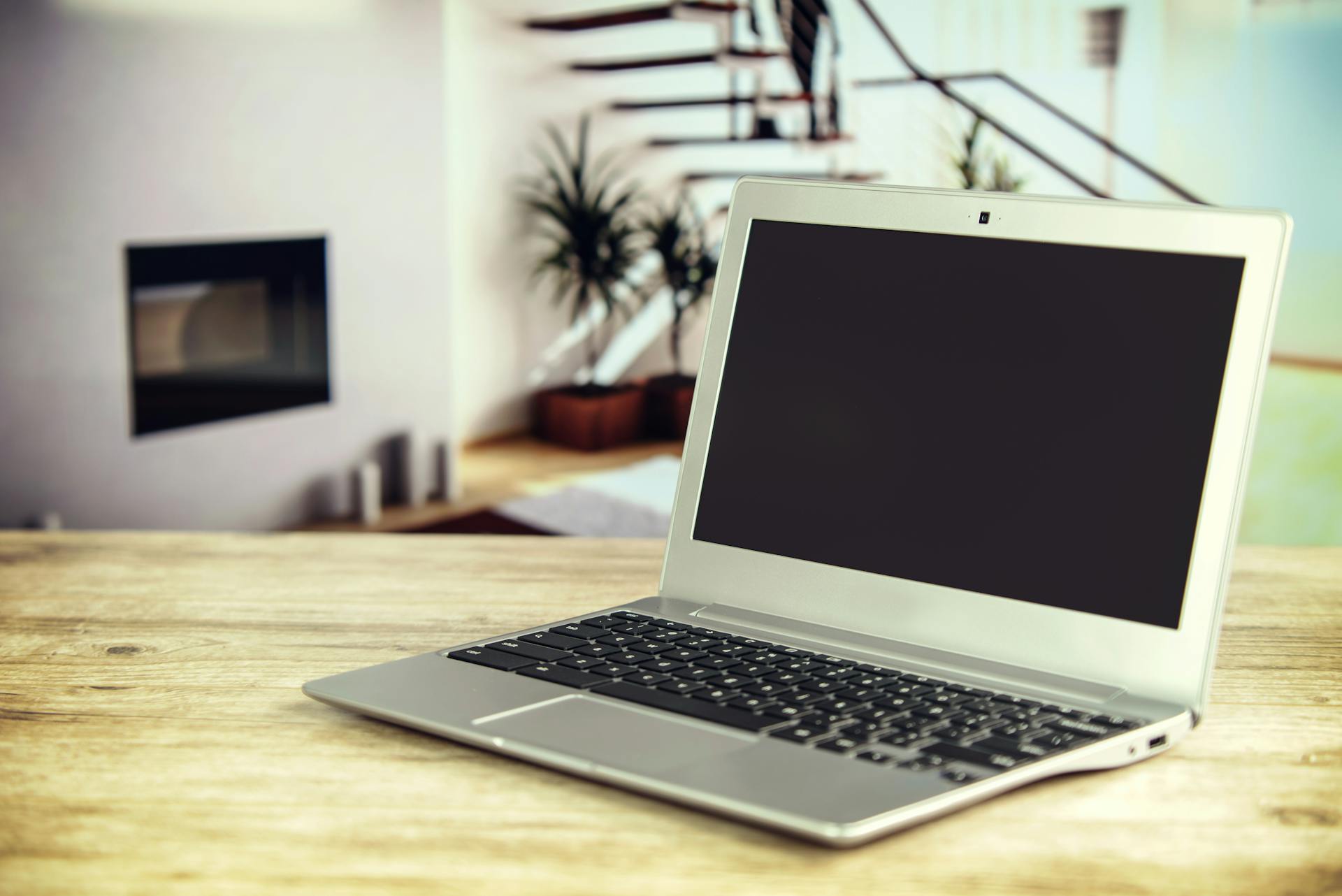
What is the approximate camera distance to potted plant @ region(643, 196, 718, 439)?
222 inches

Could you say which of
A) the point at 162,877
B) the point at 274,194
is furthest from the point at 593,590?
the point at 274,194

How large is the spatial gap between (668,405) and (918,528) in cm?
523

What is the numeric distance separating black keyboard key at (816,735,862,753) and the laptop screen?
17 cm

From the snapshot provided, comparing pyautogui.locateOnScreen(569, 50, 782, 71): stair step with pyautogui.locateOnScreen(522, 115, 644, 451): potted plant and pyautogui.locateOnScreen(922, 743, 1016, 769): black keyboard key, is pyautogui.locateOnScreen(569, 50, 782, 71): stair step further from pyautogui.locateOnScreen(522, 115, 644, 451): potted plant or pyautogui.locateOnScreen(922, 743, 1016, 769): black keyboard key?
pyautogui.locateOnScreen(922, 743, 1016, 769): black keyboard key

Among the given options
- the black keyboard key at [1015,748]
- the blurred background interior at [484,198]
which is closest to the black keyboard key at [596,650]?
the black keyboard key at [1015,748]

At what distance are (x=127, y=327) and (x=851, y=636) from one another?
3.56 metres

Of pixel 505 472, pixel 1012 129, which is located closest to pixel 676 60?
pixel 1012 129

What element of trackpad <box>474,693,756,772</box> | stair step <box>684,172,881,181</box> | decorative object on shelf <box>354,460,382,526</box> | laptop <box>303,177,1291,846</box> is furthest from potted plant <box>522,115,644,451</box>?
trackpad <box>474,693,756,772</box>

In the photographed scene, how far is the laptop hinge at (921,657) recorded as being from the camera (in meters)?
0.62

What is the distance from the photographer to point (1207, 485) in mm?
622

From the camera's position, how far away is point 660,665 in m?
0.65

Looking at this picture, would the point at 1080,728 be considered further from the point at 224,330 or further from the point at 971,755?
the point at 224,330

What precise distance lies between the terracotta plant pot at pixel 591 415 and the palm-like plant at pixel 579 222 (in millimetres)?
368

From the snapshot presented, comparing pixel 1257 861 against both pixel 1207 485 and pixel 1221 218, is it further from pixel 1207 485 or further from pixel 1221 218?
pixel 1221 218
